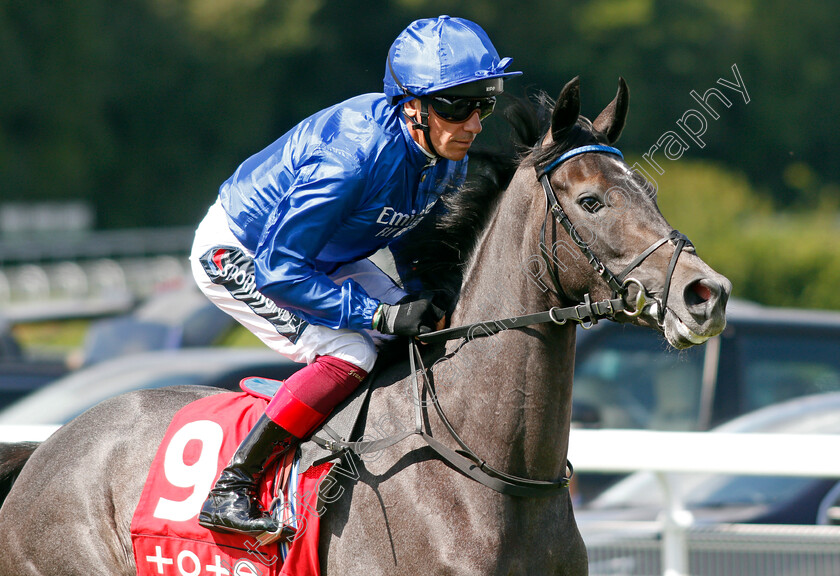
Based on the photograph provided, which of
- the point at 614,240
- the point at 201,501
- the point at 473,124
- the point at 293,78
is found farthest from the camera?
the point at 293,78

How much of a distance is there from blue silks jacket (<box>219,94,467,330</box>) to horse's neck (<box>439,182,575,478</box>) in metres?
0.31

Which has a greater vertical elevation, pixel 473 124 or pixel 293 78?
pixel 293 78

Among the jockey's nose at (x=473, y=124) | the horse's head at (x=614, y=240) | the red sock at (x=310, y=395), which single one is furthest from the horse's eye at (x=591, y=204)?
the red sock at (x=310, y=395)

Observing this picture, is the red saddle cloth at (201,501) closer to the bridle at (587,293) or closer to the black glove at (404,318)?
the black glove at (404,318)

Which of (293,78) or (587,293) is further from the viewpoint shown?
(293,78)

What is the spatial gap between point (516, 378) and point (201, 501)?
1.01 m

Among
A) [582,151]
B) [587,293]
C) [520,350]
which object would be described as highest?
[582,151]

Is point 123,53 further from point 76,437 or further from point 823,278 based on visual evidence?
point 76,437

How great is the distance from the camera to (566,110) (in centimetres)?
262

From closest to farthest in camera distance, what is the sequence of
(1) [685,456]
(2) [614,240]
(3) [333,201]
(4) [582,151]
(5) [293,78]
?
(2) [614,240], (4) [582,151], (3) [333,201], (1) [685,456], (5) [293,78]

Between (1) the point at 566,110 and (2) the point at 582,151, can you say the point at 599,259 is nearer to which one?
(2) the point at 582,151

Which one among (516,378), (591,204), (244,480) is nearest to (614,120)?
(591,204)

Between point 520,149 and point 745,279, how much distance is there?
1547cm

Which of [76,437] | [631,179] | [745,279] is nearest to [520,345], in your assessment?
[631,179]
